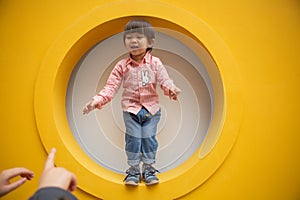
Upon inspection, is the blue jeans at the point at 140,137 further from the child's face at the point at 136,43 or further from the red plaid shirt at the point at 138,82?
the child's face at the point at 136,43

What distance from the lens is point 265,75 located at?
3.43 feet

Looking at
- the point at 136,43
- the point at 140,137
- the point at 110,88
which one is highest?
the point at 136,43

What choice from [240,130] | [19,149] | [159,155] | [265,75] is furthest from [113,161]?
[265,75]

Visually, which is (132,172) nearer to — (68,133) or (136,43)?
(68,133)

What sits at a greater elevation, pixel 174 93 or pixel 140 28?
pixel 140 28

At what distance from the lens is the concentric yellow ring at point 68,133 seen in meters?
1.00

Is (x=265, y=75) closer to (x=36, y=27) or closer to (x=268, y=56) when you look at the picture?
(x=268, y=56)

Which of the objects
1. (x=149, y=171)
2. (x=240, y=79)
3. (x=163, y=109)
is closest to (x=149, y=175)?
(x=149, y=171)

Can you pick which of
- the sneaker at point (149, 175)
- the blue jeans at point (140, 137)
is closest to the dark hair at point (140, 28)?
the blue jeans at point (140, 137)

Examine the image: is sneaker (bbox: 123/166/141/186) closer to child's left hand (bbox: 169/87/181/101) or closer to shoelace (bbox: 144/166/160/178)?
shoelace (bbox: 144/166/160/178)

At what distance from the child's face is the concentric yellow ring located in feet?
0.17

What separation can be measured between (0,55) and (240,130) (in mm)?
687

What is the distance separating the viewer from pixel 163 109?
109cm

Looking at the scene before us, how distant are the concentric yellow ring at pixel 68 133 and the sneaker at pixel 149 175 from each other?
18mm
